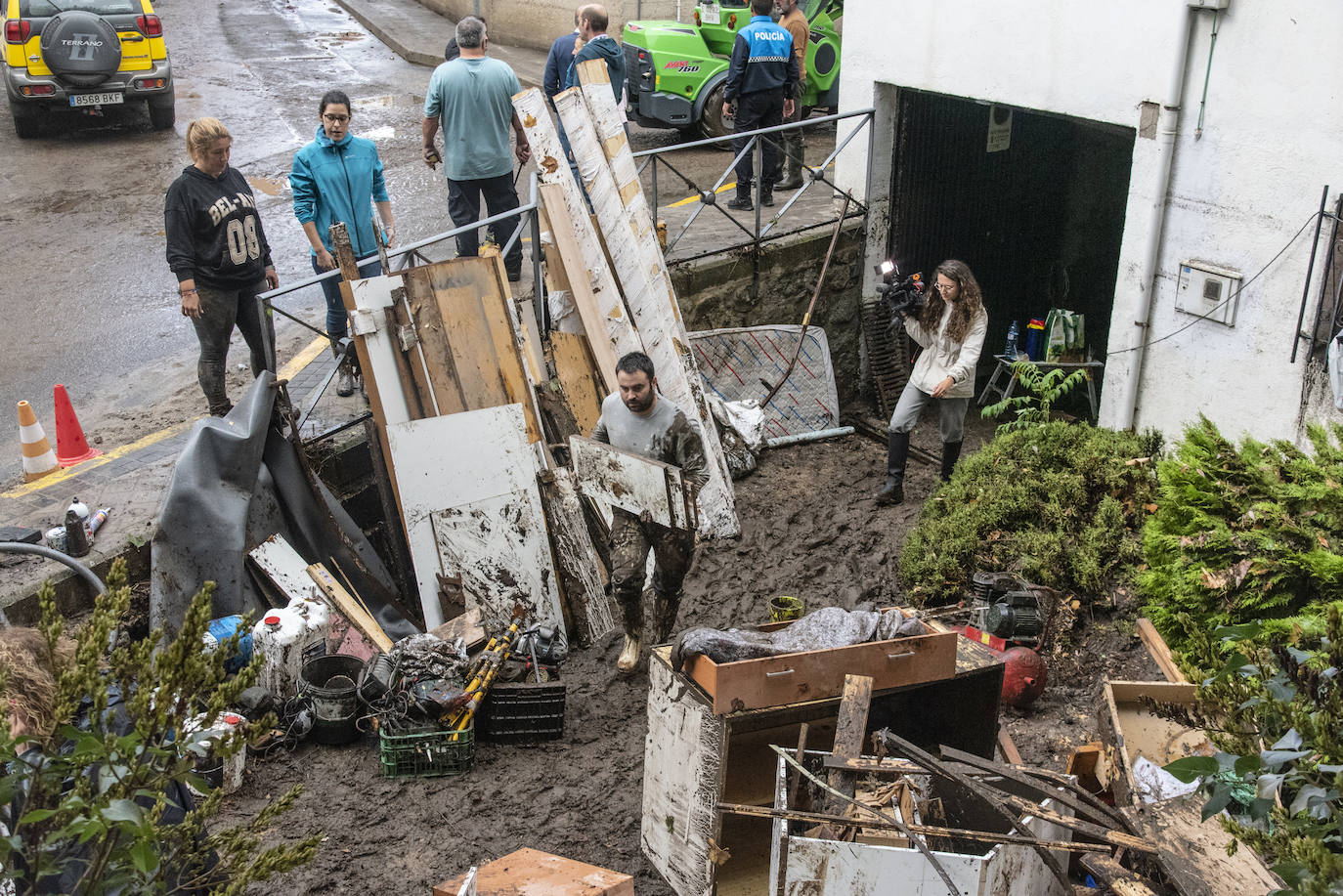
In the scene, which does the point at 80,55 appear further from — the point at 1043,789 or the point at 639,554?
the point at 1043,789

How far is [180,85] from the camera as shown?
1520cm

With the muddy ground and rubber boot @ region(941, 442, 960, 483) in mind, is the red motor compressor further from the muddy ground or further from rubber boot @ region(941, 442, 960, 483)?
rubber boot @ region(941, 442, 960, 483)

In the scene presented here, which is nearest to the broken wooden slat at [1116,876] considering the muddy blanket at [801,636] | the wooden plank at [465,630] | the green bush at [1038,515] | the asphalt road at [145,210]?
the muddy blanket at [801,636]

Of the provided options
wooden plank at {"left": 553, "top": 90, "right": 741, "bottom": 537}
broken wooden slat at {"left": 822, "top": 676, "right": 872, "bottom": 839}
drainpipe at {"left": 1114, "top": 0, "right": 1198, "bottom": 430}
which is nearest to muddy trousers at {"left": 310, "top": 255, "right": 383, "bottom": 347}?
wooden plank at {"left": 553, "top": 90, "right": 741, "bottom": 537}

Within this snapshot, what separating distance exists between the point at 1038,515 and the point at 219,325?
491 centimetres

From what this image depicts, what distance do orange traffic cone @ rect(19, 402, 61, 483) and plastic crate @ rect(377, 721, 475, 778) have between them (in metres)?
2.91

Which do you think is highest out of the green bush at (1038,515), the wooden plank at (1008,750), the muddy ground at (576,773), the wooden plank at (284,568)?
the green bush at (1038,515)

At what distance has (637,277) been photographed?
734 centimetres

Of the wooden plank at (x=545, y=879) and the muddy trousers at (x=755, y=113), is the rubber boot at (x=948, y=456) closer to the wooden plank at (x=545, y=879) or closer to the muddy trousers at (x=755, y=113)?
the muddy trousers at (x=755, y=113)

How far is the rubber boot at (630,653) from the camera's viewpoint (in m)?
5.81

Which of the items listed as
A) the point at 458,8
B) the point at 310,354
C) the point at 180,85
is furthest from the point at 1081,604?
the point at 458,8

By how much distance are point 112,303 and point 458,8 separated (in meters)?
11.7

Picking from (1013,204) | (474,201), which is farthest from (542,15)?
(474,201)

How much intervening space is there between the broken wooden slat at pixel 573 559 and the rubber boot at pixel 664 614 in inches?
24.6
